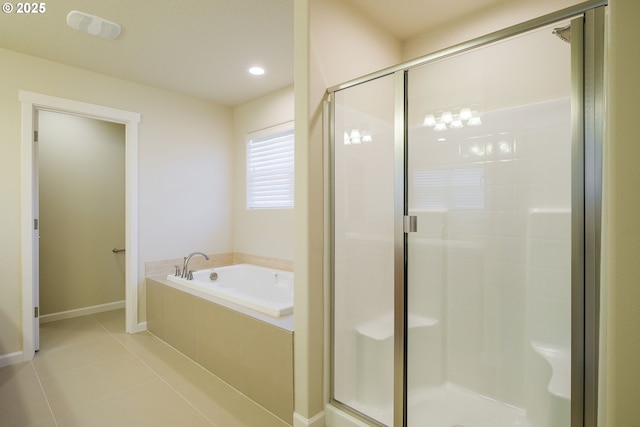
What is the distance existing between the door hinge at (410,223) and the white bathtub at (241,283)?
1397 mm

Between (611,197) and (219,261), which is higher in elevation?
(611,197)

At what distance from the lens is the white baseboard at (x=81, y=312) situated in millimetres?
3582

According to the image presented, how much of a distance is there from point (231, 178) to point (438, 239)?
9.27ft

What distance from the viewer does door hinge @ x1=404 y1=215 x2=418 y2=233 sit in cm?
162

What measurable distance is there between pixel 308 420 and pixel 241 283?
2.05 metres

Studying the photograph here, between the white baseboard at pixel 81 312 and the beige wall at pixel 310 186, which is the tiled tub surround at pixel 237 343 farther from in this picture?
the white baseboard at pixel 81 312

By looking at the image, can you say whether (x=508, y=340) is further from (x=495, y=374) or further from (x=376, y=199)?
(x=376, y=199)

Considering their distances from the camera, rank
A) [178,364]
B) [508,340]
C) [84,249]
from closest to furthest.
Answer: [508,340]
[178,364]
[84,249]

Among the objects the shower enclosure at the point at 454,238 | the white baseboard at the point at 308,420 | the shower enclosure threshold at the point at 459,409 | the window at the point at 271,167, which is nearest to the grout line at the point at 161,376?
the white baseboard at the point at 308,420

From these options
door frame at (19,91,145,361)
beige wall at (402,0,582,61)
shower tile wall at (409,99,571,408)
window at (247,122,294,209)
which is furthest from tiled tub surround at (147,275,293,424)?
beige wall at (402,0,582,61)

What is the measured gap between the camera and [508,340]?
6.16ft

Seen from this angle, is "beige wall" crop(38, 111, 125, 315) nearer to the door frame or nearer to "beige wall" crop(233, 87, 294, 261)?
the door frame

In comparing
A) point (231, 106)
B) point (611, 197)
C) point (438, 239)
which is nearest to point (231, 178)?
point (231, 106)

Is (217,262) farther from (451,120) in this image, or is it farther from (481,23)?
(481,23)
